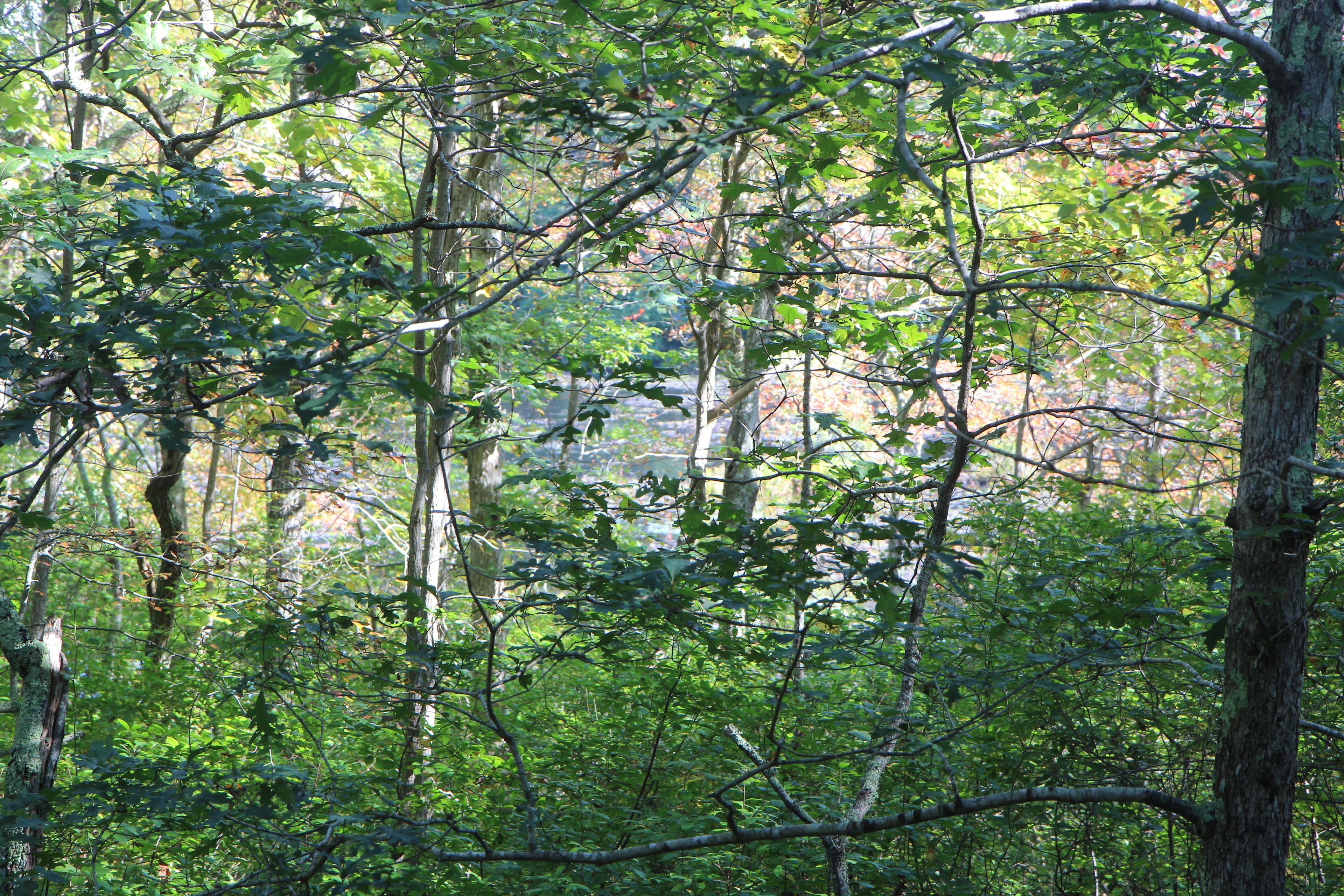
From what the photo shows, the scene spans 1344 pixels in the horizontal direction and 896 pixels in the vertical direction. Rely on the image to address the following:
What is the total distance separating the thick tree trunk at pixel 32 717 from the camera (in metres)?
3.34

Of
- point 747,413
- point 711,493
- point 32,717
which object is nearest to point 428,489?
point 711,493

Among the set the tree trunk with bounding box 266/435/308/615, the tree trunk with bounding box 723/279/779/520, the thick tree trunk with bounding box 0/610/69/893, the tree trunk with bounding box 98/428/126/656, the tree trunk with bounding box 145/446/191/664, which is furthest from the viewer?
the tree trunk with bounding box 266/435/308/615

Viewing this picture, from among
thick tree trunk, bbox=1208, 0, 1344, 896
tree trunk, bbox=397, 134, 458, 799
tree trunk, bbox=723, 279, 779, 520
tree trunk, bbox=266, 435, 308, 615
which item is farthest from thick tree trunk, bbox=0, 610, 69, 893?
thick tree trunk, bbox=1208, 0, 1344, 896

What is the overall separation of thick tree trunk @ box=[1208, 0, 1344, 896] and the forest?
1cm

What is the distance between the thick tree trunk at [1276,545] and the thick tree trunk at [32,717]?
396cm

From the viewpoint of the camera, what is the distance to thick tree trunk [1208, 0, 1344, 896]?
2.45 meters

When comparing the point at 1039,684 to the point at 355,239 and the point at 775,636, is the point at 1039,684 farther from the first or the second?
the point at 355,239

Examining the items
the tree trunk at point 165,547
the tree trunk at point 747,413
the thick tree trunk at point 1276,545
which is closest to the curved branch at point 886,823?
the thick tree trunk at point 1276,545

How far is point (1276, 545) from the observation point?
98.0 inches

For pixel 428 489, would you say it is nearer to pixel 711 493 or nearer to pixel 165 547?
pixel 711 493

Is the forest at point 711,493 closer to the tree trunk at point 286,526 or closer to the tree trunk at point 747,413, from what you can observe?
the tree trunk at point 747,413

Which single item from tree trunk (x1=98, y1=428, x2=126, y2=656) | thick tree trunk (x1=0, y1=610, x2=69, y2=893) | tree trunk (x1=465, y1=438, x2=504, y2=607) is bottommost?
thick tree trunk (x1=0, y1=610, x2=69, y2=893)

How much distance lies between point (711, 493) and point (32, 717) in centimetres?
304

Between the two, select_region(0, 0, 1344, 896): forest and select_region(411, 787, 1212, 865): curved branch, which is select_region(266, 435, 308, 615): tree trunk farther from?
select_region(411, 787, 1212, 865): curved branch
